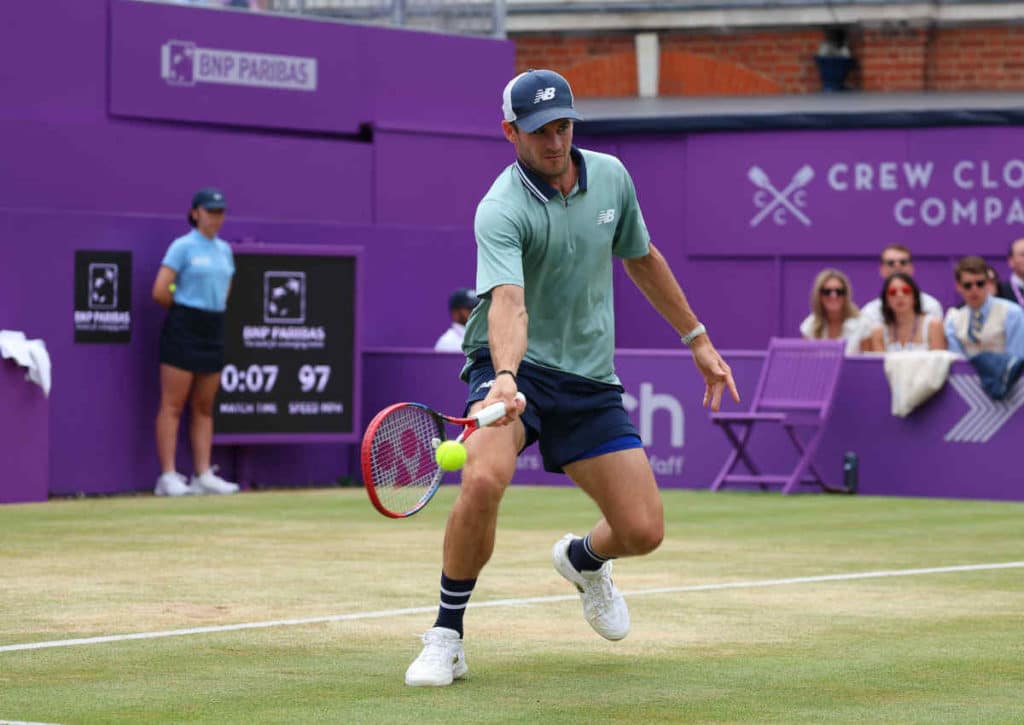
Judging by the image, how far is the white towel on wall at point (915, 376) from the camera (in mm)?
16391

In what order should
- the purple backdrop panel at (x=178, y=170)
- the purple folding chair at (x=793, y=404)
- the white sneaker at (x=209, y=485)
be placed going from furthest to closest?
the purple backdrop panel at (x=178, y=170) < the white sneaker at (x=209, y=485) < the purple folding chair at (x=793, y=404)

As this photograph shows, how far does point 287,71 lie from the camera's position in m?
18.8

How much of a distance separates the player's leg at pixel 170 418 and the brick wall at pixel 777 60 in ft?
33.5

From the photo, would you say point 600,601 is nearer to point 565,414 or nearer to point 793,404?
point 565,414

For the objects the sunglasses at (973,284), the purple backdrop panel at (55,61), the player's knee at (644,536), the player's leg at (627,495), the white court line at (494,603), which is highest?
the purple backdrop panel at (55,61)

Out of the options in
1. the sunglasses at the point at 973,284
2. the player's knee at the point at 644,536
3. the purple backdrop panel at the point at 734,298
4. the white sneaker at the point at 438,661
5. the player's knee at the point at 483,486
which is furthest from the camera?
the purple backdrop panel at the point at 734,298

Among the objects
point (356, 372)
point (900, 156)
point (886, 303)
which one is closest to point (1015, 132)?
point (900, 156)

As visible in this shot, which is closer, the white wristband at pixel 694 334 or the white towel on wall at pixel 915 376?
the white wristband at pixel 694 334

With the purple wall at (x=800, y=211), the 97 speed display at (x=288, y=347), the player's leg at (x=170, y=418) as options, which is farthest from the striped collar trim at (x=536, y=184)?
the purple wall at (x=800, y=211)

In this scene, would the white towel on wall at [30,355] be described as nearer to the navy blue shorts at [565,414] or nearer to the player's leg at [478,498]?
the navy blue shorts at [565,414]

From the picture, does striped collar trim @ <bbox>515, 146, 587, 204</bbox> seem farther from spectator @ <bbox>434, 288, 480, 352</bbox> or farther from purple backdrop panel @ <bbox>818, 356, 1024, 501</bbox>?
spectator @ <bbox>434, 288, 480, 352</bbox>

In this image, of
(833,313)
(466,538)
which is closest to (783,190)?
(833,313)

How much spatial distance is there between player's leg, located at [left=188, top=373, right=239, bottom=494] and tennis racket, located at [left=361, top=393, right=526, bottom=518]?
9.54 m

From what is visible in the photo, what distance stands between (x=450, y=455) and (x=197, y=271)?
32.4 feet
